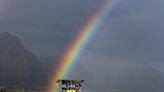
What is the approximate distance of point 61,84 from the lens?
134 metres

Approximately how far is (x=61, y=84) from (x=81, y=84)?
6581 millimetres

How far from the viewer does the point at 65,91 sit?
132m

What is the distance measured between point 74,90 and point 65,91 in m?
3.15

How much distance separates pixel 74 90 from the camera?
439 ft

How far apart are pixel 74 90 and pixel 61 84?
467cm

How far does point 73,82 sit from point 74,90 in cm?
310

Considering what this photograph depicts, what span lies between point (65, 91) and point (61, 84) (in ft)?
9.44

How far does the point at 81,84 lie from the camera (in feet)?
442

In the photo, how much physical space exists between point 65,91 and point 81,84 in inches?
236

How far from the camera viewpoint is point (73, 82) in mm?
135625
